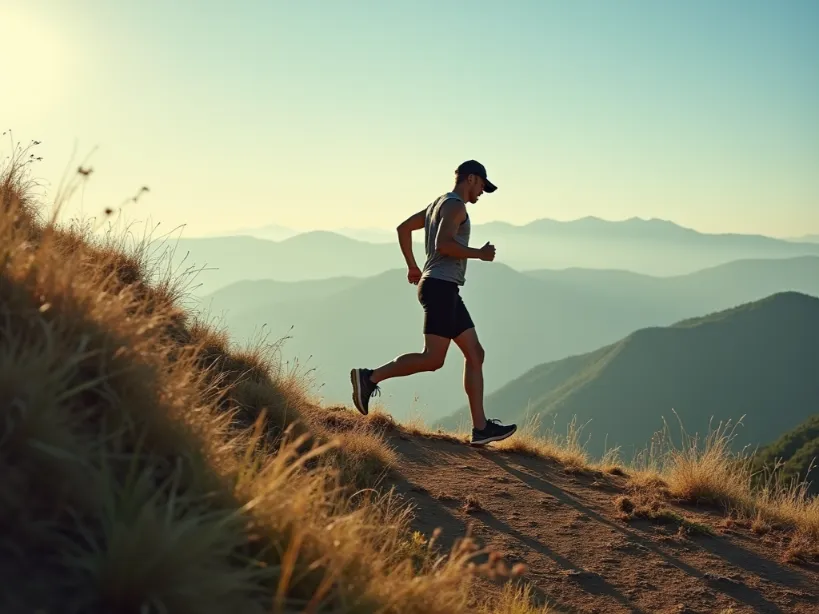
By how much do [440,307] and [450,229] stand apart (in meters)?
0.73

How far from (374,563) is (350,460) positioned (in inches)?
117

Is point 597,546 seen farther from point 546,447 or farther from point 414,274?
point 414,274

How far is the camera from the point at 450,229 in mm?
6316

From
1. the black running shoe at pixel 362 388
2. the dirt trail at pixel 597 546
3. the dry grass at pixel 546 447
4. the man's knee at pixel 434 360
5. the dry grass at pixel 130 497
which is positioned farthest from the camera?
the dry grass at pixel 546 447

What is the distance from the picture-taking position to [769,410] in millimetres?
118938

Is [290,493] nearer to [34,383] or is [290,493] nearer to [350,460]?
[34,383]

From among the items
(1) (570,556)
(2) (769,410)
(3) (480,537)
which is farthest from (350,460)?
(2) (769,410)

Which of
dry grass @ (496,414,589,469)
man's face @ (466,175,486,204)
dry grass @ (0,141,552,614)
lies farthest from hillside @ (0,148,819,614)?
man's face @ (466,175,486,204)

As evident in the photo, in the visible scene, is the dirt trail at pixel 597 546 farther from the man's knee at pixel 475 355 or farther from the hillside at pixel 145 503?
the man's knee at pixel 475 355

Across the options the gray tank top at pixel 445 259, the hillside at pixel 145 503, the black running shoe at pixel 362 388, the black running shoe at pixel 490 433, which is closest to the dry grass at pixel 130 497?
the hillside at pixel 145 503

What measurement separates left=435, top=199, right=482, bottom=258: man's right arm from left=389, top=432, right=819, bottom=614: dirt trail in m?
1.94

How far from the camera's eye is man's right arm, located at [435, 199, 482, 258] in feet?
20.6

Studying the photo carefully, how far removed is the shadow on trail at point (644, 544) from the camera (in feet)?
14.2

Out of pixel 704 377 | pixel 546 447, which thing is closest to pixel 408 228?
pixel 546 447
